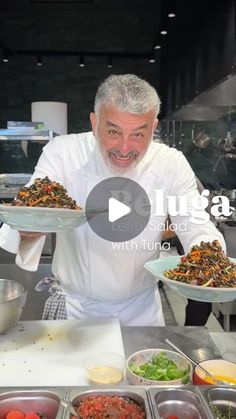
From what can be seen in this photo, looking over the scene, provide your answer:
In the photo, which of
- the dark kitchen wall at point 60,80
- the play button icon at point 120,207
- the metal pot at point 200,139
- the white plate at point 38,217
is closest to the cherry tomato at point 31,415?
the white plate at point 38,217

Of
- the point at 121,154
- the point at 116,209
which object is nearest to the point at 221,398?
the point at 121,154

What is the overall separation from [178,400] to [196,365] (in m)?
0.15

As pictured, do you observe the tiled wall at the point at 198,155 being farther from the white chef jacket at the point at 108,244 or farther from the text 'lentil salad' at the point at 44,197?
the text 'lentil salad' at the point at 44,197

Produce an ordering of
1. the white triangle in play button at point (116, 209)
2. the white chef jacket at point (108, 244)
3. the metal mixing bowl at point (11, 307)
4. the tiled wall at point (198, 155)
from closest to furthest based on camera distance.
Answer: the metal mixing bowl at point (11, 307)
the white chef jacket at point (108, 244)
the white triangle in play button at point (116, 209)
the tiled wall at point (198, 155)

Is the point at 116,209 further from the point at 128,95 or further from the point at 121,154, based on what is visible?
the point at 128,95

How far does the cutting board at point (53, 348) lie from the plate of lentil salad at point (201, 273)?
324 mm

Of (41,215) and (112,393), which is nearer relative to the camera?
(112,393)

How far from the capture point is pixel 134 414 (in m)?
1.02

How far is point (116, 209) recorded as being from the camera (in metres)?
1.99

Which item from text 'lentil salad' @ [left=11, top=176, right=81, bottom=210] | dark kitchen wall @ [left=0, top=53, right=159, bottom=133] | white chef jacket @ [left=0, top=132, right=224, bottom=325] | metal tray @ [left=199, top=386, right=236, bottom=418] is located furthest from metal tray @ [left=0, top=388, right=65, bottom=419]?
dark kitchen wall @ [left=0, top=53, right=159, bottom=133]

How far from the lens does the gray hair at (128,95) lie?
157 cm

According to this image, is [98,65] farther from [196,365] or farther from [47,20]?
[196,365]

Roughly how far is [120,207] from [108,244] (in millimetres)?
198

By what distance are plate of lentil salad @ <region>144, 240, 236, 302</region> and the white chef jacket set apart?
26 cm
